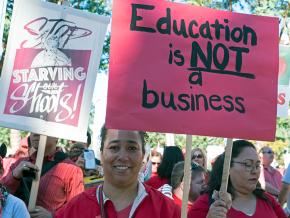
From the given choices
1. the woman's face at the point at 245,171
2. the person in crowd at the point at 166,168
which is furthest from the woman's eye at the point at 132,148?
the person in crowd at the point at 166,168

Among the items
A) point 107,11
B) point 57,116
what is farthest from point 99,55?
point 107,11

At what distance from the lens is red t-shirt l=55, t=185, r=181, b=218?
3.24 m

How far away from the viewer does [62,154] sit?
5.05m

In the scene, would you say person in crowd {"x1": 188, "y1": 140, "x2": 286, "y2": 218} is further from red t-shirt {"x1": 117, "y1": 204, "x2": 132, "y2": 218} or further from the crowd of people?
red t-shirt {"x1": 117, "y1": 204, "x2": 132, "y2": 218}

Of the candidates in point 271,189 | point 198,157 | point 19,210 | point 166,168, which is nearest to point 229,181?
point 19,210

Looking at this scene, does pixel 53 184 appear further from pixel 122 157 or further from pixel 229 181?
pixel 122 157

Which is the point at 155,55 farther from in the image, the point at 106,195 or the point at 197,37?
the point at 106,195

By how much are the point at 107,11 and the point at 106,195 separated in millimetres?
10431

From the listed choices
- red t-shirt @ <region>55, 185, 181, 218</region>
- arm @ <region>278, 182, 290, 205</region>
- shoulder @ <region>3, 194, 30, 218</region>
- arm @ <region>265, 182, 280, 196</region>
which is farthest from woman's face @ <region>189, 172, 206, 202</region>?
arm @ <region>265, 182, 280, 196</region>

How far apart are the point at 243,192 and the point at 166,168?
2.80 m

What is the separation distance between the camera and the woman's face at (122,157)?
3.28m

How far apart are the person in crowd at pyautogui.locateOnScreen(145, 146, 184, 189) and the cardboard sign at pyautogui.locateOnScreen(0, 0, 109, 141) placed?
2.57m

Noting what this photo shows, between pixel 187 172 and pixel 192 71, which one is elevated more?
pixel 192 71

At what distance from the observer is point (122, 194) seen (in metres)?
3.31
